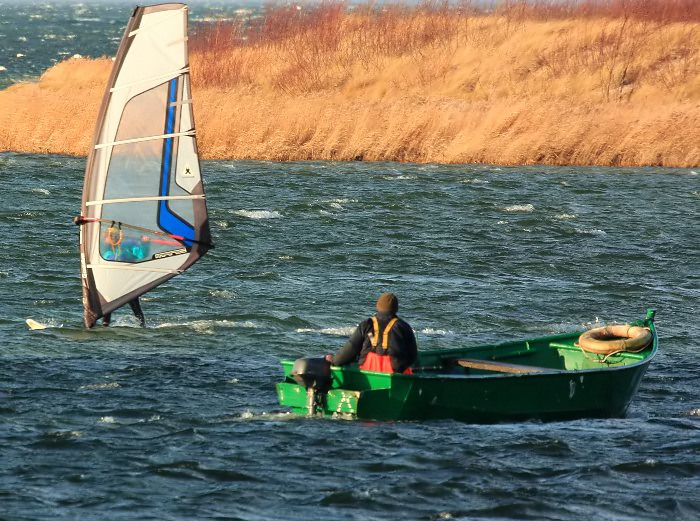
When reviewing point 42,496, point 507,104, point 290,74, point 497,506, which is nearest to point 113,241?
point 42,496

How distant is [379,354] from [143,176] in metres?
5.07

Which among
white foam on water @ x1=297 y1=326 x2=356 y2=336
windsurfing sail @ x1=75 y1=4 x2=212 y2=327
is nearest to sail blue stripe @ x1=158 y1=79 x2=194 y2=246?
windsurfing sail @ x1=75 y1=4 x2=212 y2=327

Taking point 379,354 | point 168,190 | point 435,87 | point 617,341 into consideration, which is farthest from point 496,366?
point 435,87

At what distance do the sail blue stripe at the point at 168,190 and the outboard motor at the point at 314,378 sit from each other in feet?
→ 14.7

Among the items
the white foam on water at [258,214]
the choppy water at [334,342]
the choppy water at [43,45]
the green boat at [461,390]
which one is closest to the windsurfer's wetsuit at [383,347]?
the green boat at [461,390]

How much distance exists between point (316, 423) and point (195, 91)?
99.7ft

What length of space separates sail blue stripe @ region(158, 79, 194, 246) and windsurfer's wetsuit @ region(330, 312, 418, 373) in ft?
14.3

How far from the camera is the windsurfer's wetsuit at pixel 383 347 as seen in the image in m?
14.9

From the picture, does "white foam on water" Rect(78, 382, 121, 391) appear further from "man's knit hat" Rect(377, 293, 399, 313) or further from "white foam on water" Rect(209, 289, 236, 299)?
"white foam on water" Rect(209, 289, 236, 299)

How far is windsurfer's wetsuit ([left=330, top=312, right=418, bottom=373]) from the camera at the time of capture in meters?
14.9

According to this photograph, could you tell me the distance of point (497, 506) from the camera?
1248 cm

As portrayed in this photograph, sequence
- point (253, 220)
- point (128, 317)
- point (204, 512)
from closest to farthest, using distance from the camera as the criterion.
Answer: point (204, 512) < point (128, 317) < point (253, 220)

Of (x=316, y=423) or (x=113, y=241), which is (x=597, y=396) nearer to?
(x=316, y=423)

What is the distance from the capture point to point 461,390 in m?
15.0
